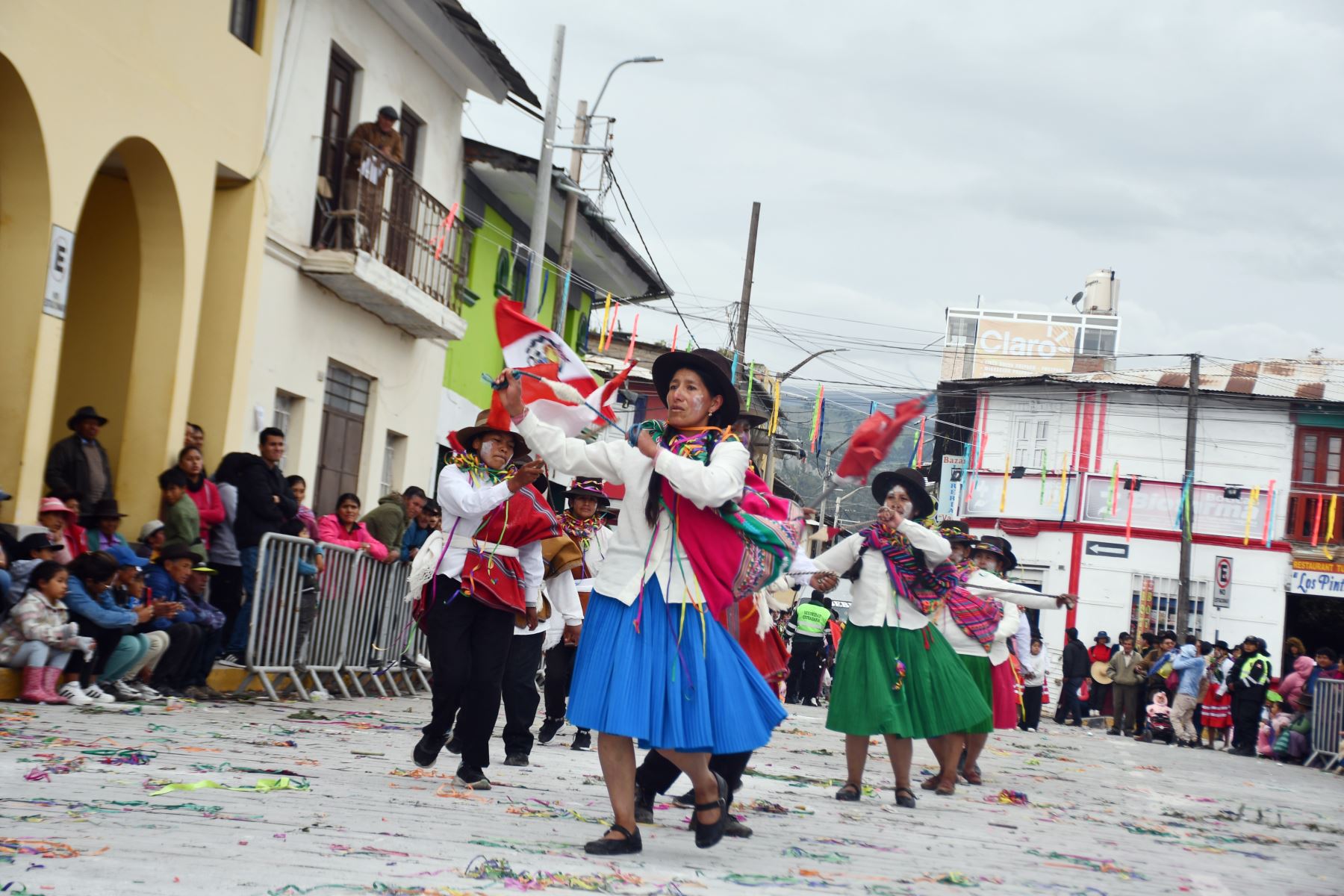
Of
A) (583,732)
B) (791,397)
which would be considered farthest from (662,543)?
(791,397)

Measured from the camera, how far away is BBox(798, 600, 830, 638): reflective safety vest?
25.0m

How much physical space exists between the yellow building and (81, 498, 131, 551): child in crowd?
664 millimetres

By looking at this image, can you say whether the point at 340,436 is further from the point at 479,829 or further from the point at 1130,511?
the point at 1130,511

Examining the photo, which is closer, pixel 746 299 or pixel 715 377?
pixel 715 377

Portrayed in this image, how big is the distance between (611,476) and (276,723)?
5.52 m

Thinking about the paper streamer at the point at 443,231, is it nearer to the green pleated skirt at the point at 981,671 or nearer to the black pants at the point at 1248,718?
the green pleated skirt at the point at 981,671

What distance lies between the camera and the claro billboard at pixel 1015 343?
5531 centimetres

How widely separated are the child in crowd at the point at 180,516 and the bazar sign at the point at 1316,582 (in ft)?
113

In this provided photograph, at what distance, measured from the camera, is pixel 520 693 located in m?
9.75

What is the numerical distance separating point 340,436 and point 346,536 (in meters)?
4.55

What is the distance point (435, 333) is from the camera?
69.2 ft

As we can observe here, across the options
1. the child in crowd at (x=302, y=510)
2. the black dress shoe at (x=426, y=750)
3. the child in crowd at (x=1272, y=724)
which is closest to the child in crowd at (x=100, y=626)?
the child in crowd at (x=302, y=510)

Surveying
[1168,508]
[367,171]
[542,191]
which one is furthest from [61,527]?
[1168,508]

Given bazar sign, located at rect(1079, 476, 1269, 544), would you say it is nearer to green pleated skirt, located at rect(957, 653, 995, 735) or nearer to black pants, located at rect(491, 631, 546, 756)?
green pleated skirt, located at rect(957, 653, 995, 735)
